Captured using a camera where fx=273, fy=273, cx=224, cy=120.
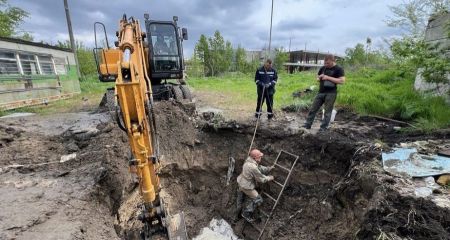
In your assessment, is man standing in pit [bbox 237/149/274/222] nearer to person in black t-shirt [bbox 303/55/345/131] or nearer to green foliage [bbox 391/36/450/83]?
person in black t-shirt [bbox 303/55/345/131]

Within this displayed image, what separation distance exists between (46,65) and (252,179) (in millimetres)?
13275

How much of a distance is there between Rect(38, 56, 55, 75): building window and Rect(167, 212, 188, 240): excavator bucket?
12.8 meters

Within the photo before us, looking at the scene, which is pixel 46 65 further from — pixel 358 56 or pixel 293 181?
pixel 358 56

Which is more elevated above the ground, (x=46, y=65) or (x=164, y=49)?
(x=164, y=49)

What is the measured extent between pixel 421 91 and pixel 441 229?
592cm

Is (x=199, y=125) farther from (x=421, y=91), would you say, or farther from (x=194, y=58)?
(x=194, y=58)

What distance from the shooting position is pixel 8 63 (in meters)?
11.2

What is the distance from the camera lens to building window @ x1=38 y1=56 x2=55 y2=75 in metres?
13.4

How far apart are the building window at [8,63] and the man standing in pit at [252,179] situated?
1093cm

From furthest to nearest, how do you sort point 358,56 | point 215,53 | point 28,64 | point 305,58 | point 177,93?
point 305,58 → point 215,53 → point 358,56 → point 28,64 → point 177,93

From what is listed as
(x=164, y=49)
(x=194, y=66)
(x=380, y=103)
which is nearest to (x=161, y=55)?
(x=164, y=49)

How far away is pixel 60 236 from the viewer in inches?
121

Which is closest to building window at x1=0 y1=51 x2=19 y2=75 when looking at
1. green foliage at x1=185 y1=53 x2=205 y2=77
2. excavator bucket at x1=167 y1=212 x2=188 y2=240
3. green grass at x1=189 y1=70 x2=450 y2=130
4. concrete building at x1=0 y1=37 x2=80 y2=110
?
concrete building at x1=0 y1=37 x2=80 y2=110

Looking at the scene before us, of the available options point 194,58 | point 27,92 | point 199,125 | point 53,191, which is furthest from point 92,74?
point 53,191
